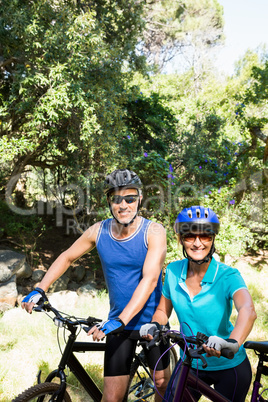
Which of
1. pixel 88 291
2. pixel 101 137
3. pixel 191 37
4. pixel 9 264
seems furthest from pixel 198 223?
pixel 191 37

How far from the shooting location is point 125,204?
2.55 metres

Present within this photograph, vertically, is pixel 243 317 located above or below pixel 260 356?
above

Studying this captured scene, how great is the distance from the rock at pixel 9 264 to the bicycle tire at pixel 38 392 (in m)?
6.60

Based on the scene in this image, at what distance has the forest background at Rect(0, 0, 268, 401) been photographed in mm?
6469

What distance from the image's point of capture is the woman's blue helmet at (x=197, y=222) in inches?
86.6

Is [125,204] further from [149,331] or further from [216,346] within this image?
[216,346]

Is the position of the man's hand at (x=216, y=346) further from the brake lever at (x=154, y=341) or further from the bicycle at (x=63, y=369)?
the bicycle at (x=63, y=369)

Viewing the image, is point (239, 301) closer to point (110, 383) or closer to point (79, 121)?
point (110, 383)

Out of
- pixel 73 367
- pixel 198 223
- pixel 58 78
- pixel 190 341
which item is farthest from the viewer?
pixel 58 78

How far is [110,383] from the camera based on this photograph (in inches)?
90.5

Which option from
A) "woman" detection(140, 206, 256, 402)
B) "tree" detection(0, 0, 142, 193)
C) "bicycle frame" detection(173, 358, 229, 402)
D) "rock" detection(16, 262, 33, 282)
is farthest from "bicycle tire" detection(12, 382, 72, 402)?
"rock" detection(16, 262, 33, 282)

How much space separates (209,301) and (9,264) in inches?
298

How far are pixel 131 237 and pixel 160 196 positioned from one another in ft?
21.9

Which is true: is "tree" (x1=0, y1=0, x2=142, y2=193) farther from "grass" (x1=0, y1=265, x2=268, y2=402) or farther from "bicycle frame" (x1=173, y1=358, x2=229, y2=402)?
"bicycle frame" (x1=173, y1=358, x2=229, y2=402)
